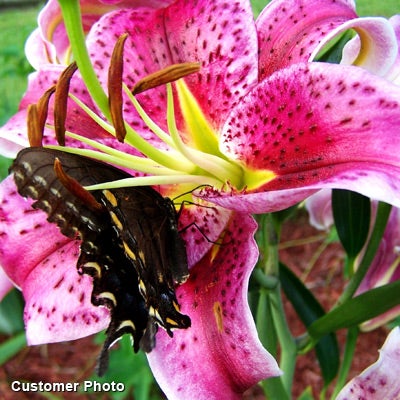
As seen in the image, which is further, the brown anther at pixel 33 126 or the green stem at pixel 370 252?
the green stem at pixel 370 252

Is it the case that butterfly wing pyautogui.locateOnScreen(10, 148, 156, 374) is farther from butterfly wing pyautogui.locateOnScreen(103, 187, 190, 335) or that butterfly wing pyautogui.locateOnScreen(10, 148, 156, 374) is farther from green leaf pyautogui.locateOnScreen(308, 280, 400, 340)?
green leaf pyautogui.locateOnScreen(308, 280, 400, 340)

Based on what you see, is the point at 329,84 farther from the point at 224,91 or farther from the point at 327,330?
the point at 327,330

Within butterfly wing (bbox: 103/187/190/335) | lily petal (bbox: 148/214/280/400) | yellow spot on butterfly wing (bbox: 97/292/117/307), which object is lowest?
lily petal (bbox: 148/214/280/400)

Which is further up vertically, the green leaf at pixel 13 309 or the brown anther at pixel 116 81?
the brown anther at pixel 116 81

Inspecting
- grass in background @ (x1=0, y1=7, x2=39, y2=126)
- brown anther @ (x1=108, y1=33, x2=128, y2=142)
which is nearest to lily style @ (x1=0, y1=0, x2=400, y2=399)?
brown anther @ (x1=108, y1=33, x2=128, y2=142)

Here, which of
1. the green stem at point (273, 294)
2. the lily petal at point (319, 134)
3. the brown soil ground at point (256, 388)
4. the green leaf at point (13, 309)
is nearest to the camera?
the lily petal at point (319, 134)

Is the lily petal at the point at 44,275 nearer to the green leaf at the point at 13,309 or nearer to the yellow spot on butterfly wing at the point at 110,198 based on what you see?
the yellow spot on butterfly wing at the point at 110,198

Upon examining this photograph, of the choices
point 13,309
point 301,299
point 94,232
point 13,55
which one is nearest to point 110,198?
point 94,232

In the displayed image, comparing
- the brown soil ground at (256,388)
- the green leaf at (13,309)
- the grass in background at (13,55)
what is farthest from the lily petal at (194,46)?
the grass in background at (13,55)
